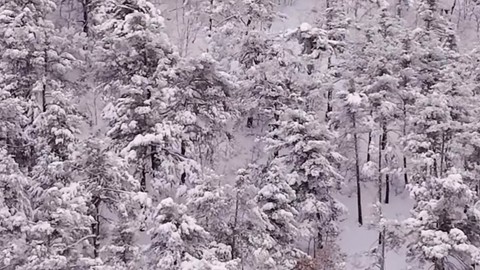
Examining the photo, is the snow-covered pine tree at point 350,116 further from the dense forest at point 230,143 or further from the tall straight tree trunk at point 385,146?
the tall straight tree trunk at point 385,146

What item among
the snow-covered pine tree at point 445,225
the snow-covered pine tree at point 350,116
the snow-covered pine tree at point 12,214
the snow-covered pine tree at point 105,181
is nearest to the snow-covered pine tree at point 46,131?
the snow-covered pine tree at point 12,214

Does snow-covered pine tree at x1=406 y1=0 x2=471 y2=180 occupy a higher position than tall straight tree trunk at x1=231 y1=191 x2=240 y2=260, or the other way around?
snow-covered pine tree at x1=406 y1=0 x2=471 y2=180

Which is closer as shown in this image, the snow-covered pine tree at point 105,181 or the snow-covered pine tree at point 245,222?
the snow-covered pine tree at point 105,181

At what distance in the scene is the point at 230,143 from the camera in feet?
118

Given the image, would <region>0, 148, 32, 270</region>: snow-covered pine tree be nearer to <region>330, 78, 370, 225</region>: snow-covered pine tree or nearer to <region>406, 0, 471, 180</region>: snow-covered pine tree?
<region>330, 78, 370, 225</region>: snow-covered pine tree

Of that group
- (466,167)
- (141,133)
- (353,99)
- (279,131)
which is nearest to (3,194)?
(141,133)

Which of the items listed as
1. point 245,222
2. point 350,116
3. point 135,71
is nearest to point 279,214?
point 245,222

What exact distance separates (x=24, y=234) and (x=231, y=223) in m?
6.88

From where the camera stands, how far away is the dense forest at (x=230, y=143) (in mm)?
21703

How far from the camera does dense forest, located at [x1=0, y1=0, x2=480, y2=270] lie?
854 inches

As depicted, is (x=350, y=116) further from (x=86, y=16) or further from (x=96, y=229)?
(x=86, y=16)

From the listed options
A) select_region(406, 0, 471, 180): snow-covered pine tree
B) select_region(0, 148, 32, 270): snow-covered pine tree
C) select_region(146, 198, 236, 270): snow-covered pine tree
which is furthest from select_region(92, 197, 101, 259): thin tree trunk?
select_region(406, 0, 471, 180): snow-covered pine tree

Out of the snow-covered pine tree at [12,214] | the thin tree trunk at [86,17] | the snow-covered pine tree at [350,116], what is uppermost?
the thin tree trunk at [86,17]

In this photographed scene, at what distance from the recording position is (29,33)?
1117 inches
